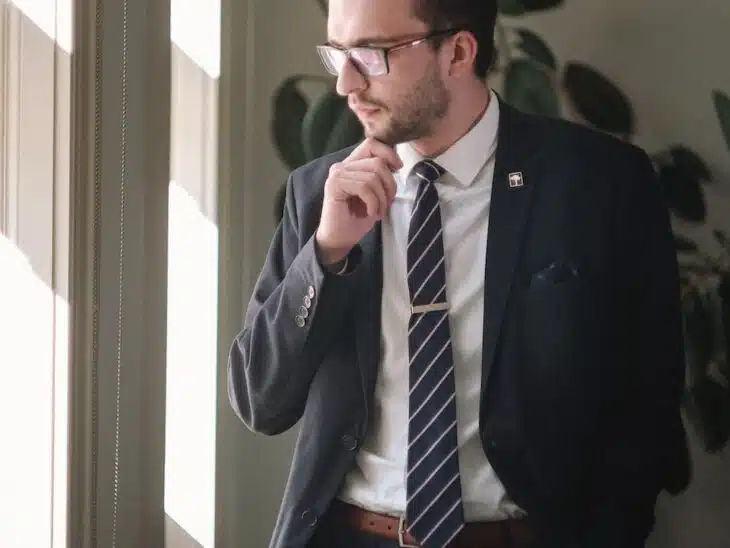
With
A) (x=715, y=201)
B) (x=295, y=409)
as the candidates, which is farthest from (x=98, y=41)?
(x=715, y=201)

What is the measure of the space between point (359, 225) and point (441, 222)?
0.43 ft

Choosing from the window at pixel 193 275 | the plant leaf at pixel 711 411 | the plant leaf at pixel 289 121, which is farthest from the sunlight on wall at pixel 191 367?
the plant leaf at pixel 711 411

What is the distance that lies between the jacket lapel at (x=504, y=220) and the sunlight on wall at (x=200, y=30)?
688 mm

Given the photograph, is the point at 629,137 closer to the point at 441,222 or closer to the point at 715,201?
the point at 715,201

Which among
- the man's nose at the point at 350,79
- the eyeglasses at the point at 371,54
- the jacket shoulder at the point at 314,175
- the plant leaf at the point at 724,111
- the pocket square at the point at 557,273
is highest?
the eyeglasses at the point at 371,54

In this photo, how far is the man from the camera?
1.26m

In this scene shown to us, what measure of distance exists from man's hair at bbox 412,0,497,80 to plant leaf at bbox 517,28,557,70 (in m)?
0.27

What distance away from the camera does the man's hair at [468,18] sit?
1303mm

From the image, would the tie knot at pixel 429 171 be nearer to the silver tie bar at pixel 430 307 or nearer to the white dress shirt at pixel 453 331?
the white dress shirt at pixel 453 331

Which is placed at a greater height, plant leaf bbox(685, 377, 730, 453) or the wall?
the wall

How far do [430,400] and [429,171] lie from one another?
1.13ft

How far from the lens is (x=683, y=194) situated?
163cm

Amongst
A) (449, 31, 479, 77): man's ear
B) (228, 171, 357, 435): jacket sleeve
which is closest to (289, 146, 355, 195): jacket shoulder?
(228, 171, 357, 435): jacket sleeve

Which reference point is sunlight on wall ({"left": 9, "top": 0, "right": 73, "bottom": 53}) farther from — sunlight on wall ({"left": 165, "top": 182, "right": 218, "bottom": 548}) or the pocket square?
the pocket square
